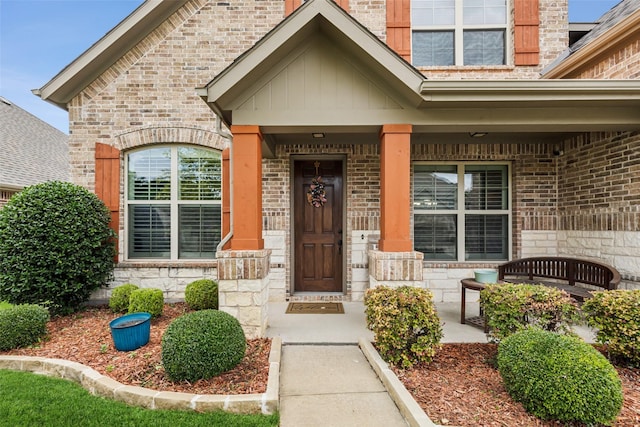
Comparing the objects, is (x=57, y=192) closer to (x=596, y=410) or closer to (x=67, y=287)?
(x=67, y=287)

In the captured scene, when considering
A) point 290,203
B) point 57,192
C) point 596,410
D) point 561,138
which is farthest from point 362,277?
point 57,192

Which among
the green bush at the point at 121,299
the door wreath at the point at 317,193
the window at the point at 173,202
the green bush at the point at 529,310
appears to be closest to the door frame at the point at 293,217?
the door wreath at the point at 317,193

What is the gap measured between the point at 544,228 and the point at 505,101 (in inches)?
120

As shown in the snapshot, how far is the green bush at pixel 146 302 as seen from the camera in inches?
174

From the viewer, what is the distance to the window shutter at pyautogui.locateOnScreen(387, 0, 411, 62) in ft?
18.9

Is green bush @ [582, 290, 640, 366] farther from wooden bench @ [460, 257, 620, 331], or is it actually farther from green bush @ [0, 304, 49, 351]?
green bush @ [0, 304, 49, 351]

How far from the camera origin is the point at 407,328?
309 cm

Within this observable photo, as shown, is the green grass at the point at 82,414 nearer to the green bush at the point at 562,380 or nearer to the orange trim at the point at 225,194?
the green bush at the point at 562,380

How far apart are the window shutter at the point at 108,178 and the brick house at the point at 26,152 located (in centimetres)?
417

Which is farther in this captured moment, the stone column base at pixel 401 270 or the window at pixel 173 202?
the window at pixel 173 202

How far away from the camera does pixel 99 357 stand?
3377 mm

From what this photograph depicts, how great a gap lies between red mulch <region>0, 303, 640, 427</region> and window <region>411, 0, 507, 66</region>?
5.02 m

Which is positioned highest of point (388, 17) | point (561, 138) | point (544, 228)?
point (388, 17)

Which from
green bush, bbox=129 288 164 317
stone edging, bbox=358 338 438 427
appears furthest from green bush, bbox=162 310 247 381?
green bush, bbox=129 288 164 317
